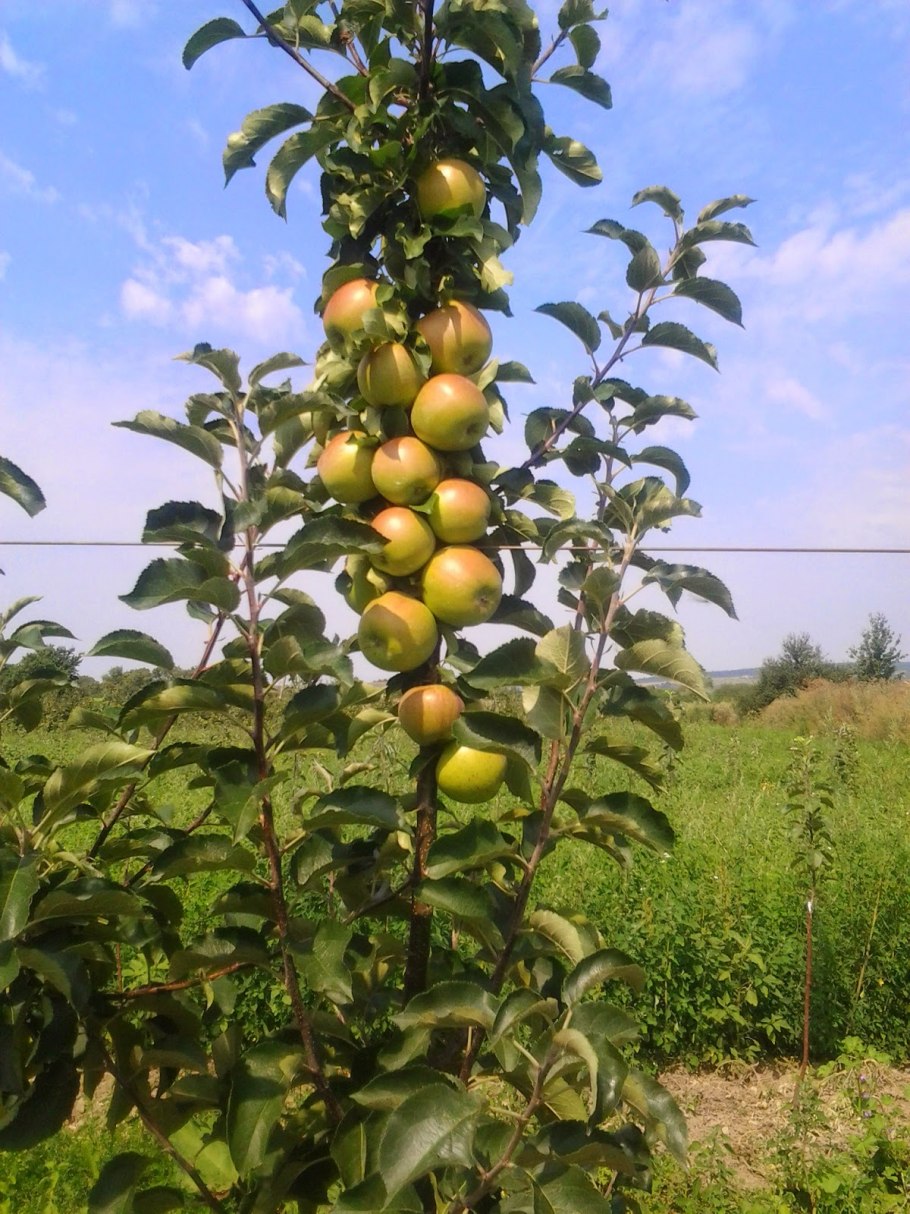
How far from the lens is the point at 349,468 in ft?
3.94

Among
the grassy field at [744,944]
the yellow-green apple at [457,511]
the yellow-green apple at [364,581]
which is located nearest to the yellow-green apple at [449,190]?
the yellow-green apple at [457,511]

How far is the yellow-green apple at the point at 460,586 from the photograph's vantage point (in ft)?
3.81

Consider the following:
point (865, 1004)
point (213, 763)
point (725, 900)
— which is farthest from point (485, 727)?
point (865, 1004)

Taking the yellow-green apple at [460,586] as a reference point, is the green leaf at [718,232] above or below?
above

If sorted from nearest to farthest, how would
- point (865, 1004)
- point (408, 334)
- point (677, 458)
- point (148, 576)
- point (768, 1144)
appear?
point (148, 576)
point (408, 334)
point (677, 458)
point (768, 1144)
point (865, 1004)

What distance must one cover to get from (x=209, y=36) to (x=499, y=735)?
3.55 ft

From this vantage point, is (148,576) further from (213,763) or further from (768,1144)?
(768,1144)

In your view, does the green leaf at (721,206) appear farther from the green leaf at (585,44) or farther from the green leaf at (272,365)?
the green leaf at (272,365)

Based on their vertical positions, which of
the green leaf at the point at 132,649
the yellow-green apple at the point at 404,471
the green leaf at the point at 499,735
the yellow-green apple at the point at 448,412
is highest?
the yellow-green apple at the point at 448,412

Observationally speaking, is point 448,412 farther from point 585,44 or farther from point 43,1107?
point 43,1107

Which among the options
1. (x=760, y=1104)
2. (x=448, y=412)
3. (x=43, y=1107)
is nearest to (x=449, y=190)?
(x=448, y=412)

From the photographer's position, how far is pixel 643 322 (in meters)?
1.42

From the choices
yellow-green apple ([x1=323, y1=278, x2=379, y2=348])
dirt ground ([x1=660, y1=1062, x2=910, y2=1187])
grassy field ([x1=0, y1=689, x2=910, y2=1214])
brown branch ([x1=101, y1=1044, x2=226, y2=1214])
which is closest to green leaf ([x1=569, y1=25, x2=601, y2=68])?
yellow-green apple ([x1=323, y1=278, x2=379, y2=348])

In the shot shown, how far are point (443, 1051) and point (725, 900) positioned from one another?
4.04m
